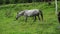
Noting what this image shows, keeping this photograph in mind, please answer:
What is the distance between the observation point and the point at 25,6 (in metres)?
32.7

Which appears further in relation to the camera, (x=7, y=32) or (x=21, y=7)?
(x=21, y=7)

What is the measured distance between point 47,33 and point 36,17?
303 inches

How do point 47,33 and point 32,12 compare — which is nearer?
point 47,33

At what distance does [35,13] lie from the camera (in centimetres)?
2012

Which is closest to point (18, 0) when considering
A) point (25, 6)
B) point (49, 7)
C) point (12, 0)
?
point (12, 0)

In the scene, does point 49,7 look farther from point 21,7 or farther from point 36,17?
point 36,17

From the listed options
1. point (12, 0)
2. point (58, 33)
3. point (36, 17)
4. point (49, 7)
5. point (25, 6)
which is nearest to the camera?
point (58, 33)

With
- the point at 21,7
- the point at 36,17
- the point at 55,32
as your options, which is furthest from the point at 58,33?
the point at 21,7

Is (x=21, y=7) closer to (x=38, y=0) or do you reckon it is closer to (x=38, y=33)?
(x=38, y=0)

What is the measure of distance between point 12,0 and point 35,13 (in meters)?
18.4

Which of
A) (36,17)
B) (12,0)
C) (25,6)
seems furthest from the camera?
(12,0)

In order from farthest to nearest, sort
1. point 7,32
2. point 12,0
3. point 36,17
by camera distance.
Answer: point 12,0
point 36,17
point 7,32

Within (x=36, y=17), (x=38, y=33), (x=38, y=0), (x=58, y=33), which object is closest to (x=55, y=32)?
(x=58, y=33)

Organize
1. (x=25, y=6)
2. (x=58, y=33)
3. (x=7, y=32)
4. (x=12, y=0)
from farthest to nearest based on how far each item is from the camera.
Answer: (x=12, y=0) < (x=25, y=6) < (x=7, y=32) < (x=58, y=33)
